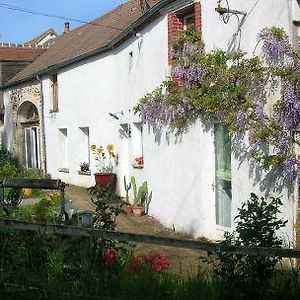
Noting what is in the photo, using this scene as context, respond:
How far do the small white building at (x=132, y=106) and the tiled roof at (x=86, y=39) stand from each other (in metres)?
0.08

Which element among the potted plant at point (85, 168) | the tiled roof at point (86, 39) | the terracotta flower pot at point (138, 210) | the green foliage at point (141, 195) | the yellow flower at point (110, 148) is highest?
the tiled roof at point (86, 39)

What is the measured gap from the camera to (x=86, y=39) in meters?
20.3

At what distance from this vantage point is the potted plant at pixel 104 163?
15.8 m

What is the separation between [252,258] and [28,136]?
2058 centimetres

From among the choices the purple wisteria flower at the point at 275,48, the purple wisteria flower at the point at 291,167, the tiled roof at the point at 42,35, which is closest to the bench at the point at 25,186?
the purple wisteria flower at the point at 291,167

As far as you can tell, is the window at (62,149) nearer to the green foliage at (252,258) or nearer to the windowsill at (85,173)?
the windowsill at (85,173)

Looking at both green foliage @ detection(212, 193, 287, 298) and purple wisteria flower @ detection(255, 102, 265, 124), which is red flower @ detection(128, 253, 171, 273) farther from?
purple wisteria flower @ detection(255, 102, 265, 124)

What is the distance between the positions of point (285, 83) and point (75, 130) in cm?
1203

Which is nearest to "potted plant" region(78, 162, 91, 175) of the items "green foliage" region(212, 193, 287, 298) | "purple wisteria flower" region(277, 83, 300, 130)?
"purple wisteria flower" region(277, 83, 300, 130)

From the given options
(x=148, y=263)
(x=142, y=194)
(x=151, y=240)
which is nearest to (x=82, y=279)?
(x=148, y=263)

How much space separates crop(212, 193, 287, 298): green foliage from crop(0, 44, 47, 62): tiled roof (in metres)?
22.8

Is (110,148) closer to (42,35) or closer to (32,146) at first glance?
(32,146)

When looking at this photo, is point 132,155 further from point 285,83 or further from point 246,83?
point 285,83

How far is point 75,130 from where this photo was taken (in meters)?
18.7
